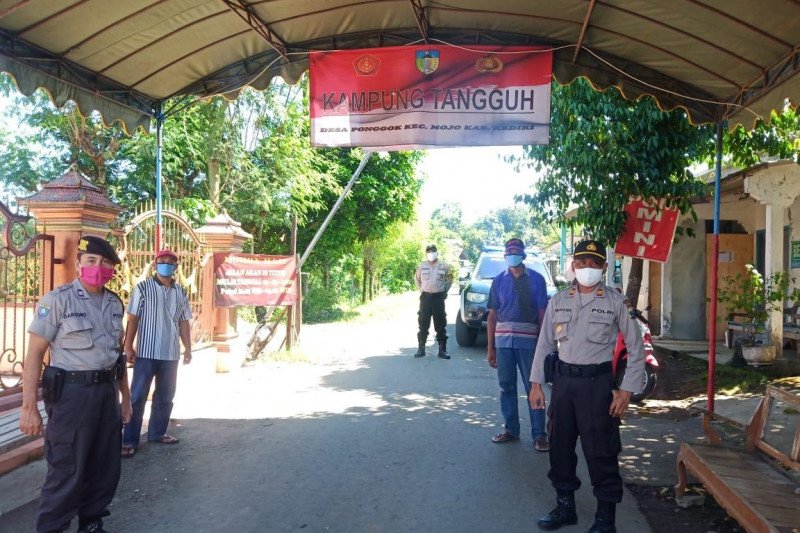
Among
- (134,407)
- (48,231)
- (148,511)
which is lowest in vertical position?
(148,511)

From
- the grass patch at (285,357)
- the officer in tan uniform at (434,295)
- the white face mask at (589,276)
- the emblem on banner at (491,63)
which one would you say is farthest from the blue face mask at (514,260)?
the grass patch at (285,357)

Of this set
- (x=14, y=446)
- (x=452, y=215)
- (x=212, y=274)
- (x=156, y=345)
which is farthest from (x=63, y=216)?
(x=452, y=215)

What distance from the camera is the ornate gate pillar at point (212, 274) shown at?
31.0 ft

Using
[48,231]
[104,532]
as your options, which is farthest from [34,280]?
[104,532]

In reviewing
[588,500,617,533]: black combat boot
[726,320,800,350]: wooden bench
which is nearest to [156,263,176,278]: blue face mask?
[588,500,617,533]: black combat boot

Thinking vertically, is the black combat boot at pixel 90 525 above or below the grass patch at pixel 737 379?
below

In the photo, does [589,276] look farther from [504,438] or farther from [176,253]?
[176,253]

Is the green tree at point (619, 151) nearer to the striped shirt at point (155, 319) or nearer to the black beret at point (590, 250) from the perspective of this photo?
the black beret at point (590, 250)

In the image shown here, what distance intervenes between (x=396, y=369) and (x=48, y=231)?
5686mm

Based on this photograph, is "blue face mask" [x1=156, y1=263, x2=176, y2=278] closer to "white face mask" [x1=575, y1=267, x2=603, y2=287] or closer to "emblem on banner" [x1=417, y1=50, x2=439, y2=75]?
"emblem on banner" [x1=417, y1=50, x2=439, y2=75]

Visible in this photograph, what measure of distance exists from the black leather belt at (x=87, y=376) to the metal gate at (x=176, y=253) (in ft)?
15.2

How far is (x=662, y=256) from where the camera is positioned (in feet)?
26.6

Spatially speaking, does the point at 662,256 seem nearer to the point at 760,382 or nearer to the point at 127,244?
the point at 760,382

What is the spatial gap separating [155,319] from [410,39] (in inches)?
143
